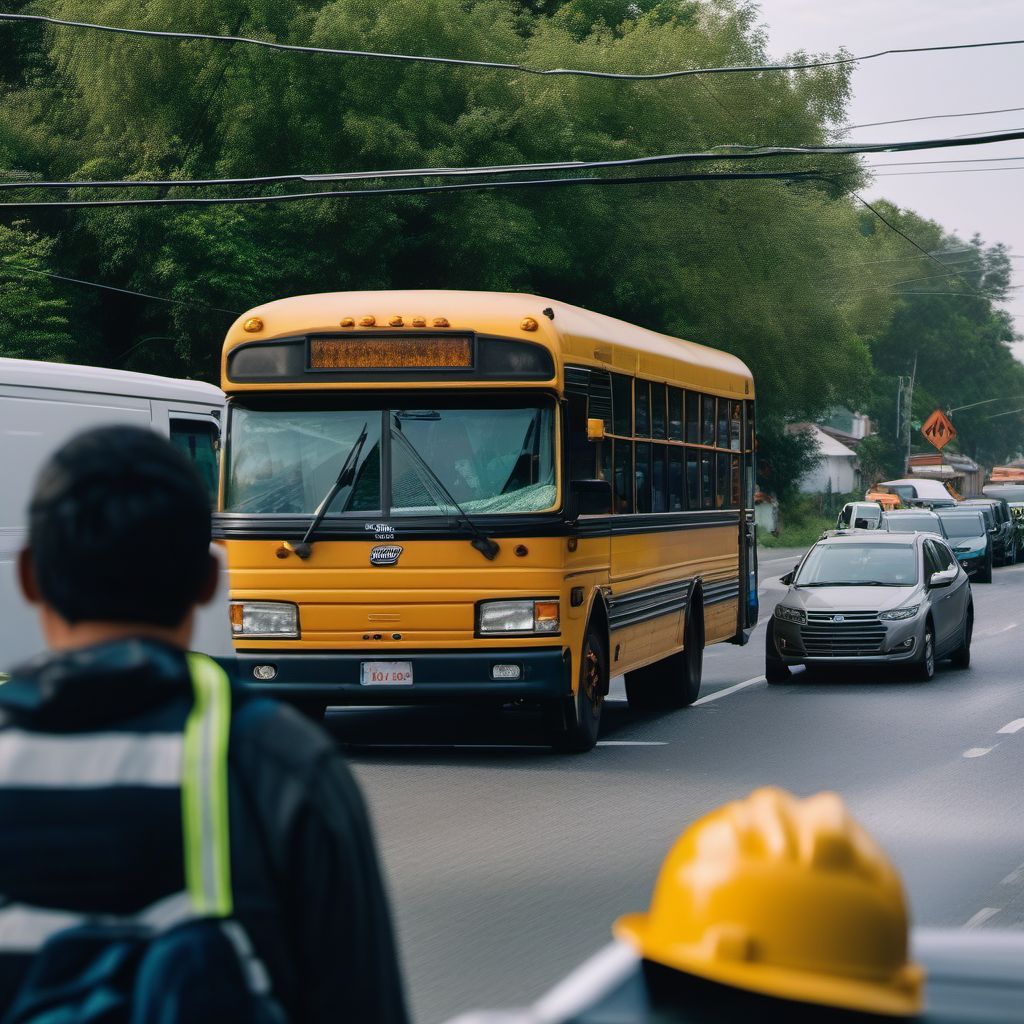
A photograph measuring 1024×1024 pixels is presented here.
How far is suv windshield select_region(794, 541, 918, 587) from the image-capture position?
65.4 ft

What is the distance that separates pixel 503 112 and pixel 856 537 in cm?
2003

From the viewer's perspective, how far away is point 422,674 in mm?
12484

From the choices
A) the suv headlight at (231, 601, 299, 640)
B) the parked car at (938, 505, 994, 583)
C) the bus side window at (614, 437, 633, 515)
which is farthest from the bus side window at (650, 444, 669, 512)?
the parked car at (938, 505, 994, 583)

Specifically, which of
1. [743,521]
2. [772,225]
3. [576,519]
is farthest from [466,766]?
[772,225]

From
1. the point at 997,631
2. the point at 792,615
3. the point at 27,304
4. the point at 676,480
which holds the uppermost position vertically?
the point at 27,304

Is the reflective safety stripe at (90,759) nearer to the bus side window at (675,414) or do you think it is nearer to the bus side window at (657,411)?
the bus side window at (657,411)

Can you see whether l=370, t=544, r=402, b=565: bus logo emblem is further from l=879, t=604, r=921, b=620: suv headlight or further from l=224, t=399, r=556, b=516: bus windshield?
l=879, t=604, r=921, b=620: suv headlight

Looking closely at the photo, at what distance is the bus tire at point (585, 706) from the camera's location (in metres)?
12.9

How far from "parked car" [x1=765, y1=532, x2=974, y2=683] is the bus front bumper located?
686 cm

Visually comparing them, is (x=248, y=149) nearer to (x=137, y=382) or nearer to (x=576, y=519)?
(x=137, y=382)

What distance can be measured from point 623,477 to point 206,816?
40.7ft

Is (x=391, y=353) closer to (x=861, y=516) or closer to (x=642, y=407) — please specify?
(x=642, y=407)

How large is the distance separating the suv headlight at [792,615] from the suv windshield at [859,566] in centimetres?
78

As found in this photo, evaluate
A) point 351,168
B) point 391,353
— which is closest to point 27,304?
point 351,168
